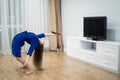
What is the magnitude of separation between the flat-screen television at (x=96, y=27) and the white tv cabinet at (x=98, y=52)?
194mm

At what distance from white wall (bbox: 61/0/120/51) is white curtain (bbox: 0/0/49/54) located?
82 cm

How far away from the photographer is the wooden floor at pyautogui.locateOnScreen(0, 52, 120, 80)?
145 inches

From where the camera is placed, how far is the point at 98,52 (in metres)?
4.39

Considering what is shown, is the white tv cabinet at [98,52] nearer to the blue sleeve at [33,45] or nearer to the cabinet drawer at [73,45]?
the cabinet drawer at [73,45]

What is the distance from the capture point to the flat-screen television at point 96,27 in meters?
4.53

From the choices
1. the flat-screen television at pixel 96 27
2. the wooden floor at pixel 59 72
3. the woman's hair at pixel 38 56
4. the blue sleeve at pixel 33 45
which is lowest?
the wooden floor at pixel 59 72

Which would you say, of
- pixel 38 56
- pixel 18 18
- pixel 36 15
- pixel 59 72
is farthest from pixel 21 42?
pixel 36 15

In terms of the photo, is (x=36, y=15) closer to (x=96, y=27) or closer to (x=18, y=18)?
(x=18, y=18)

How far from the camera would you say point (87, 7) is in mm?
5473

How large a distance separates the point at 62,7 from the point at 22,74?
345 centimetres

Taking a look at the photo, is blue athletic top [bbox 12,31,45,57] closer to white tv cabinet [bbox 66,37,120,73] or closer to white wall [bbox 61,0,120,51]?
white tv cabinet [bbox 66,37,120,73]

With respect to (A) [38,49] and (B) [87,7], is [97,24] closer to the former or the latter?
Result: (B) [87,7]

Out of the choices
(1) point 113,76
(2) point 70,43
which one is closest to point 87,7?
(2) point 70,43

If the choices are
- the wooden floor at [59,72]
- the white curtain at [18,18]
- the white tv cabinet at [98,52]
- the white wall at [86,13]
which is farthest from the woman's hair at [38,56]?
the white curtain at [18,18]
